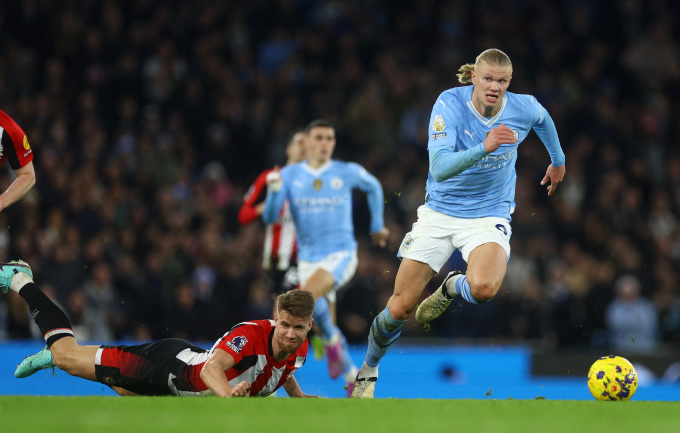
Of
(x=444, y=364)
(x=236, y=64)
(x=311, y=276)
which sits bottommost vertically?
(x=444, y=364)

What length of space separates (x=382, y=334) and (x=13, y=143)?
2848mm

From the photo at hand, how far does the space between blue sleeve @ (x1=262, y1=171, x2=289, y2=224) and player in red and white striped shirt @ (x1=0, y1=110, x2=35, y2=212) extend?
325 cm

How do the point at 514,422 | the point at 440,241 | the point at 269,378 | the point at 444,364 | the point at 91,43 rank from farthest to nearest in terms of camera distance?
the point at 91,43 < the point at 444,364 < the point at 440,241 < the point at 269,378 < the point at 514,422

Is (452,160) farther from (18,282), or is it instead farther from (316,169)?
(316,169)

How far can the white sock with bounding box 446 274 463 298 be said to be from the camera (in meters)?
7.16

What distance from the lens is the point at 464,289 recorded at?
6.93 m

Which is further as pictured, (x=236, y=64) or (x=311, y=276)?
(x=236, y=64)

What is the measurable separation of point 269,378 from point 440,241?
157 cm

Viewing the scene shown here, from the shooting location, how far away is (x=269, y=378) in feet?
20.7

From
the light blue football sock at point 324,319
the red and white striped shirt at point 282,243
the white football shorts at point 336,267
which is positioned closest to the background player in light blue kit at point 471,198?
the light blue football sock at point 324,319

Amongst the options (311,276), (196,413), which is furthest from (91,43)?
(196,413)

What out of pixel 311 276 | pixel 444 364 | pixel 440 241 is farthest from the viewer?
pixel 444 364

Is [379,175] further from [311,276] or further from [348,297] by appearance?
[311,276]

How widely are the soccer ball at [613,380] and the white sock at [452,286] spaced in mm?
1156
